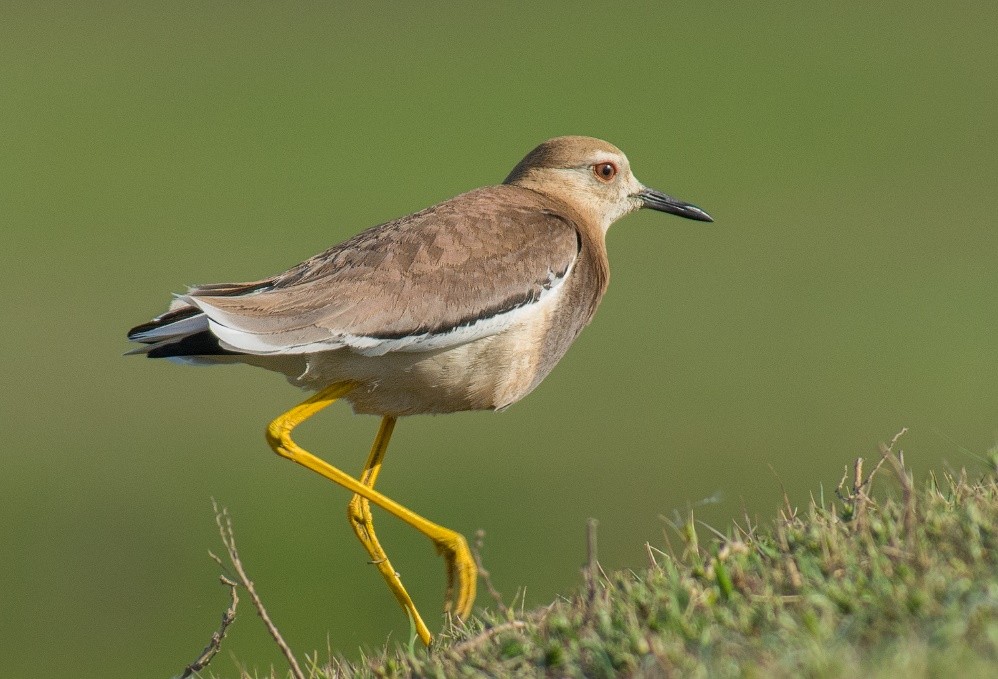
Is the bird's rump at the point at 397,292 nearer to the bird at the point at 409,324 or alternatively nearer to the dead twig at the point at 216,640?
the bird at the point at 409,324

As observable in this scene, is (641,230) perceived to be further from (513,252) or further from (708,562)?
(708,562)

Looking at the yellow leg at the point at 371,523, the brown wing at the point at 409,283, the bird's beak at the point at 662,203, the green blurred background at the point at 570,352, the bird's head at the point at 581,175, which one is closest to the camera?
the brown wing at the point at 409,283

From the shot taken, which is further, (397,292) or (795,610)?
(397,292)

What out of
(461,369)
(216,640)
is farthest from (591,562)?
(461,369)

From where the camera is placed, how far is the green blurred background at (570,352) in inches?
715

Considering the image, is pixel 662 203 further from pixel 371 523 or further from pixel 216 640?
pixel 216 640

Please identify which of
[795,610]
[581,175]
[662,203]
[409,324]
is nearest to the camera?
[795,610]

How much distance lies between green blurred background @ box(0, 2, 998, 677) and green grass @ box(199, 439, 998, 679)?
428 mm

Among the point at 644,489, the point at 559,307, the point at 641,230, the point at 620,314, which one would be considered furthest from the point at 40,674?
the point at 641,230

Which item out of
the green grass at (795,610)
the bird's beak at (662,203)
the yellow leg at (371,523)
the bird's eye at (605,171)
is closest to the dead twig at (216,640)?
the green grass at (795,610)

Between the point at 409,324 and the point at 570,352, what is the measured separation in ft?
68.1

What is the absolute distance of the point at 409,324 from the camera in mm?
6945

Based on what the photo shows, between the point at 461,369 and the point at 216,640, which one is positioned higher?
the point at 461,369

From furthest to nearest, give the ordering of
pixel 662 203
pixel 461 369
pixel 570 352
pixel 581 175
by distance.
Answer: pixel 570 352, pixel 662 203, pixel 581 175, pixel 461 369
